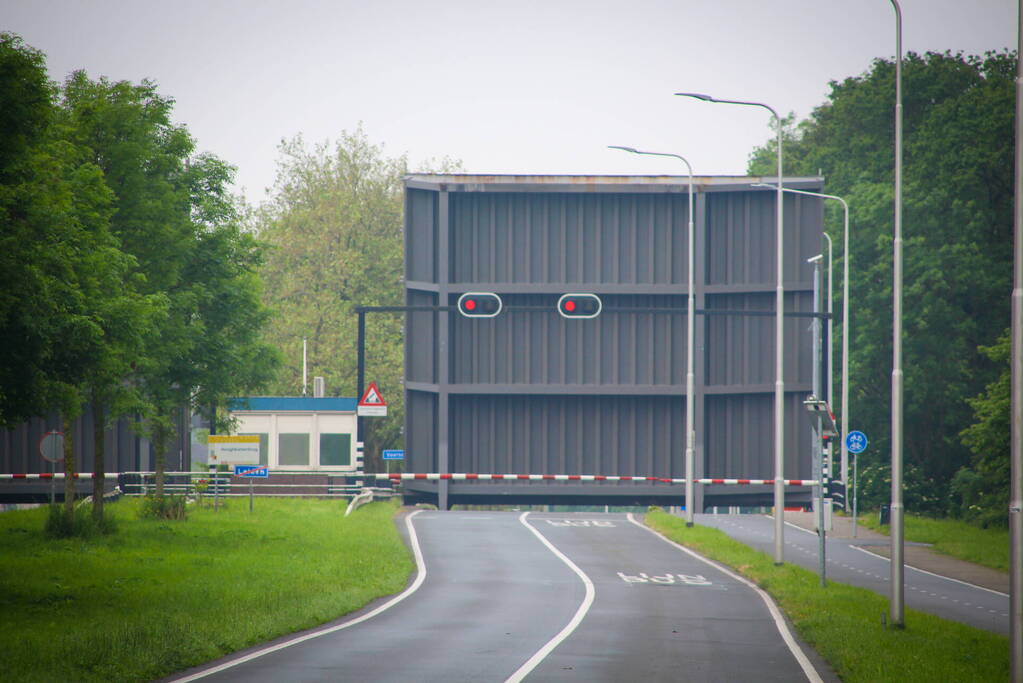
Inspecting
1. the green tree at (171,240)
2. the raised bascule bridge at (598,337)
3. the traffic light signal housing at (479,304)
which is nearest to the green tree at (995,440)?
the raised bascule bridge at (598,337)

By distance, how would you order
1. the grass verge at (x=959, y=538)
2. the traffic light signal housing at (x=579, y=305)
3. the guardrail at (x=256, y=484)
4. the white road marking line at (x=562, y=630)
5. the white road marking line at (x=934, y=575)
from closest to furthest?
the white road marking line at (x=562, y=630), the white road marking line at (x=934, y=575), the grass verge at (x=959, y=538), the traffic light signal housing at (x=579, y=305), the guardrail at (x=256, y=484)

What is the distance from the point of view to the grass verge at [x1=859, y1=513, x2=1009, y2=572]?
104ft

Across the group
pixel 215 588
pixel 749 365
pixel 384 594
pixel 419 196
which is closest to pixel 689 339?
pixel 749 365

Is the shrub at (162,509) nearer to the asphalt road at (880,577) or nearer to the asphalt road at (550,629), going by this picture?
the asphalt road at (550,629)

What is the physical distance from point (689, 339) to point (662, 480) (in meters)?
4.51

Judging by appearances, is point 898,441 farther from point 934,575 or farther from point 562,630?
point 934,575

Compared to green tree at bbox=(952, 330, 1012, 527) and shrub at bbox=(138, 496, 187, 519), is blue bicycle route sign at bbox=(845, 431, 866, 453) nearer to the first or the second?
green tree at bbox=(952, 330, 1012, 527)

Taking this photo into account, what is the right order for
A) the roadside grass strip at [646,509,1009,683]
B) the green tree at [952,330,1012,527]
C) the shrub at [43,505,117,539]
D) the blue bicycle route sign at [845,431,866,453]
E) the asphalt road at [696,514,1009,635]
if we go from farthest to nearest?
1. the blue bicycle route sign at [845,431,866,453]
2. the green tree at [952,330,1012,527]
3. the shrub at [43,505,117,539]
4. the asphalt road at [696,514,1009,635]
5. the roadside grass strip at [646,509,1009,683]

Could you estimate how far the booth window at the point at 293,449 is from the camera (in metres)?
43.1

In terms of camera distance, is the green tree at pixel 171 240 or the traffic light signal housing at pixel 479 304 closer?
the green tree at pixel 171 240

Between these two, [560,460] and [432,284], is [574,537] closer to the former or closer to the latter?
[560,460]

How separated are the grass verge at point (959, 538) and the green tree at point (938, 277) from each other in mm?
3399

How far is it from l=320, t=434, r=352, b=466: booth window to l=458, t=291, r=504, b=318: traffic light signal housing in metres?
9.99

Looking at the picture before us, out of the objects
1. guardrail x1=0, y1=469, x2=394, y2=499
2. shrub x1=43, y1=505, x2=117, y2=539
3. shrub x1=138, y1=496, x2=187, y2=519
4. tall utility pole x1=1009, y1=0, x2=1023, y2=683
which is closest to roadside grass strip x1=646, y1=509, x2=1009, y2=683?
tall utility pole x1=1009, y1=0, x2=1023, y2=683
